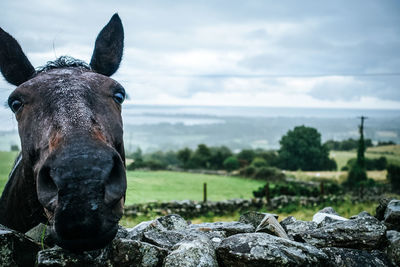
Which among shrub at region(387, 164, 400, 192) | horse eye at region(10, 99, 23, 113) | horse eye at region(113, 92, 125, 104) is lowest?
shrub at region(387, 164, 400, 192)

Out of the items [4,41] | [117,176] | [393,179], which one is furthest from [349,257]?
[393,179]

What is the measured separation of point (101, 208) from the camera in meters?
1.80

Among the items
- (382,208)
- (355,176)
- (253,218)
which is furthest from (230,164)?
(253,218)

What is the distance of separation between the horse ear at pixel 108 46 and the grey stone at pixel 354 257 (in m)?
3.26

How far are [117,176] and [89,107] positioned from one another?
0.78 m

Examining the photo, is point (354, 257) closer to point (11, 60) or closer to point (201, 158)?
point (11, 60)

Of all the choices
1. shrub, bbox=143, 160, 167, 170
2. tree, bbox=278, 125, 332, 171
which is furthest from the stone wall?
tree, bbox=278, 125, 332, 171

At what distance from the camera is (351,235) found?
10.8 feet

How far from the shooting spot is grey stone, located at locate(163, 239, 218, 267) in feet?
8.39

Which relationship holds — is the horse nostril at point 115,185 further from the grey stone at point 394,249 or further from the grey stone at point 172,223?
the grey stone at point 394,249

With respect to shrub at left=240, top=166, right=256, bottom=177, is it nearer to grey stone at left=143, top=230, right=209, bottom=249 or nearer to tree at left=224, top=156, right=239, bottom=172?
tree at left=224, top=156, right=239, bottom=172

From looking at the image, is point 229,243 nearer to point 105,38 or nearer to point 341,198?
point 105,38

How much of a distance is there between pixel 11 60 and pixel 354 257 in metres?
4.20

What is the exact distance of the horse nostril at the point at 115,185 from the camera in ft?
6.28
